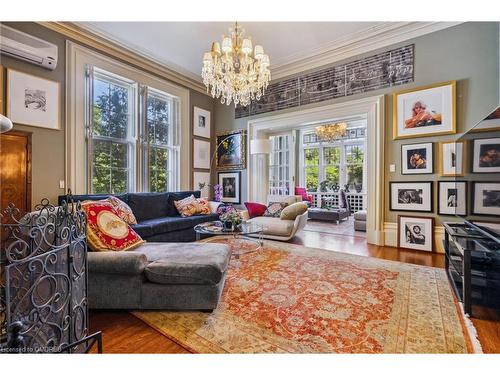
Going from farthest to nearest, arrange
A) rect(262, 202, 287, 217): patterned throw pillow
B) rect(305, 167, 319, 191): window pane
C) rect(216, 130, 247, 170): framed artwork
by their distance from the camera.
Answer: rect(305, 167, 319, 191): window pane
rect(216, 130, 247, 170): framed artwork
rect(262, 202, 287, 217): patterned throw pillow

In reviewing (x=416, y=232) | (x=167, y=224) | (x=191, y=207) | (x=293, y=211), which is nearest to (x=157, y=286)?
(x=167, y=224)

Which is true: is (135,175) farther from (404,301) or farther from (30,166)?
(404,301)

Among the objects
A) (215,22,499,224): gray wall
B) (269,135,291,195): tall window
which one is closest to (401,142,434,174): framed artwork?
(215,22,499,224): gray wall

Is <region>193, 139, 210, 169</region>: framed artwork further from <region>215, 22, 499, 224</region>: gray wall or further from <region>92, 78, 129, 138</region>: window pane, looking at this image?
<region>215, 22, 499, 224</region>: gray wall

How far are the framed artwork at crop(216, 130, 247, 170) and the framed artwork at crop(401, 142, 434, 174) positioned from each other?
3218 millimetres

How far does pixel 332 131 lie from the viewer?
730 cm

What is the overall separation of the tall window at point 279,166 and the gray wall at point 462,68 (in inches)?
114

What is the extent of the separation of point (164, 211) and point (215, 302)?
2.82 metres

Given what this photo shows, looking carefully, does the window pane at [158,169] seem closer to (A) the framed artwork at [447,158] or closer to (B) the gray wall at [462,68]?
(B) the gray wall at [462,68]

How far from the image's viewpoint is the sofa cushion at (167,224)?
129 inches

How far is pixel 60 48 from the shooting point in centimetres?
336

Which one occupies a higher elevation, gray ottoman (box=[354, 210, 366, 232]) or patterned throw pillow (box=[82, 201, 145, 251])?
patterned throw pillow (box=[82, 201, 145, 251])

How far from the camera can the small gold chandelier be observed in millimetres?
7270
